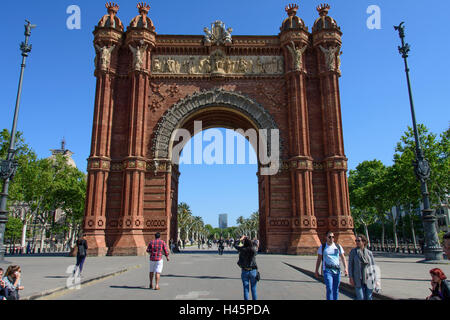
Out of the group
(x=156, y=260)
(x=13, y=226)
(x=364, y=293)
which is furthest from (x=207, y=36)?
(x=13, y=226)

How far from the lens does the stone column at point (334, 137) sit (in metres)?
25.8

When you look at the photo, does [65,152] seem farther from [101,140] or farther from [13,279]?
[13,279]

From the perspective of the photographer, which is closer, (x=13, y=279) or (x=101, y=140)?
(x=13, y=279)

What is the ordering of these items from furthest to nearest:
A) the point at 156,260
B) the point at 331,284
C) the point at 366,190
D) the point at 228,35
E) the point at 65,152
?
the point at 65,152
the point at 366,190
the point at 228,35
the point at 156,260
the point at 331,284

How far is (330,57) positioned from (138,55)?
16.8m

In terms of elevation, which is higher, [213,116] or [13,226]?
[213,116]

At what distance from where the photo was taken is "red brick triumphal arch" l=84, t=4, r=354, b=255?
85.7 feet

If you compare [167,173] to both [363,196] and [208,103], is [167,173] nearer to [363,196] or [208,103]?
[208,103]

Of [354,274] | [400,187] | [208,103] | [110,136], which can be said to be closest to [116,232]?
[110,136]

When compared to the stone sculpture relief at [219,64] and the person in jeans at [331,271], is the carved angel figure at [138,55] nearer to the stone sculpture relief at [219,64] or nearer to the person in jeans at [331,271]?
the stone sculpture relief at [219,64]

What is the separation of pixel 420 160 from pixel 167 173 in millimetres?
18535

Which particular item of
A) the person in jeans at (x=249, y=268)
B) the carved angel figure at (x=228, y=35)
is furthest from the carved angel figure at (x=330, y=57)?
the person in jeans at (x=249, y=268)

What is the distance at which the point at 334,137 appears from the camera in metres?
27.4
